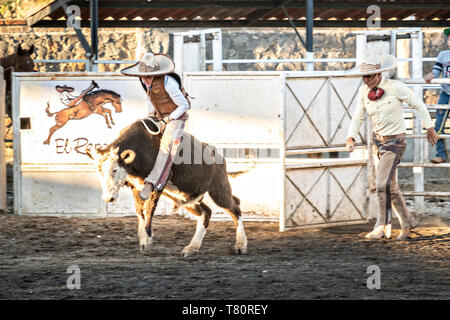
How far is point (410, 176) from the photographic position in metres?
15.8

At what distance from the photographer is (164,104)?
8.69m

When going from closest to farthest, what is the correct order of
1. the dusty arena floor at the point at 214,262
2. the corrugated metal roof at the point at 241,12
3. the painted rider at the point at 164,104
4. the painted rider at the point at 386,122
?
1. the dusty arena floor at the point at 214,262
2. the painted rider at the point at 164,104
3. the painted rider at the point at 386,122
4. the corrugated metal roof at the point at 241,12

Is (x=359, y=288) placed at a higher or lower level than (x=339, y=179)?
lower

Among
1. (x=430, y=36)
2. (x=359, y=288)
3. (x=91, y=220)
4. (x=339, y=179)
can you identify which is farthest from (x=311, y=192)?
(x=430, y=36)

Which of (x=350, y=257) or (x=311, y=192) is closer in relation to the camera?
(x=350, y=257)

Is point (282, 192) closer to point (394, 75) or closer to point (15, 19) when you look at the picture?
point (394, 75)

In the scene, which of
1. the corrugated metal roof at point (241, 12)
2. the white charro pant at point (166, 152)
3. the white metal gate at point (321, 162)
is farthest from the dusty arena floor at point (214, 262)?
the corrugated metal roof at point (241, 12)

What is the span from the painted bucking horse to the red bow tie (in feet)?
12.8

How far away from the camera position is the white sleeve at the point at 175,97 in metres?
8.52

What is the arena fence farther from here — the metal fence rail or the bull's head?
the bull's head

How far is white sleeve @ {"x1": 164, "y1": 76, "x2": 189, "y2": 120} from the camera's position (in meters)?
8.52

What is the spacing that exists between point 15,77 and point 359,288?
269 inches

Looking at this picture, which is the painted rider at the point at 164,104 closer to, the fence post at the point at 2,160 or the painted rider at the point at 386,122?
the painted rider at the point at 386,122
